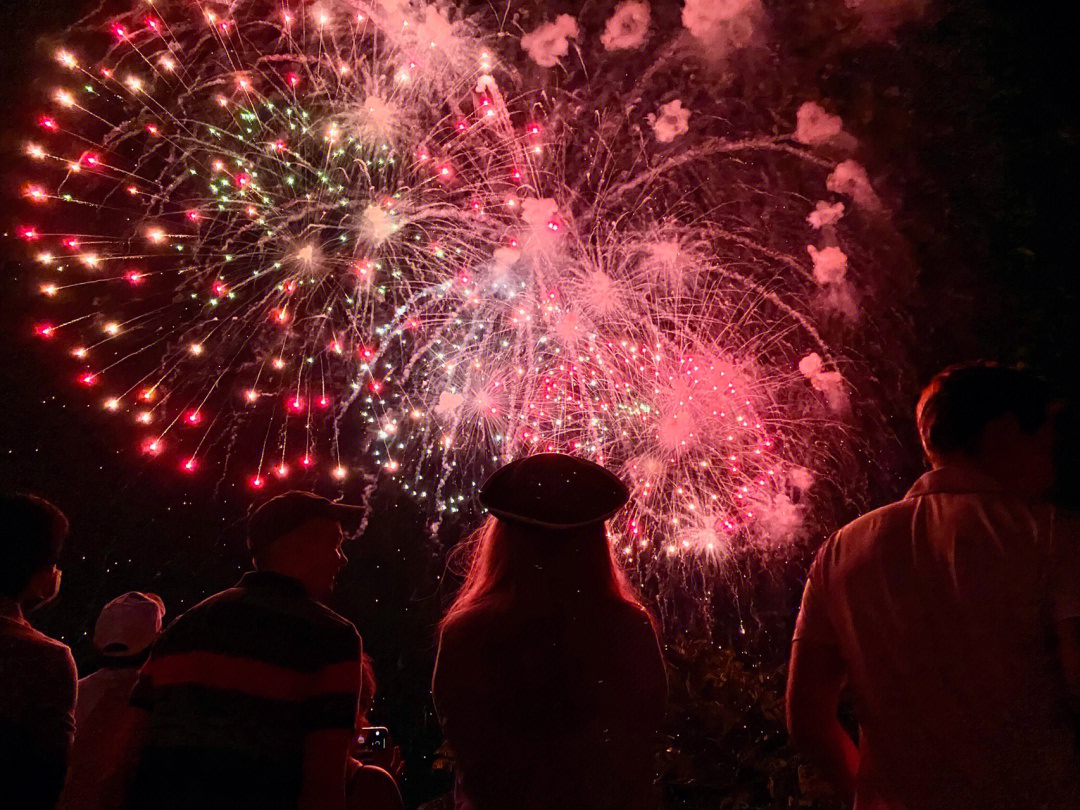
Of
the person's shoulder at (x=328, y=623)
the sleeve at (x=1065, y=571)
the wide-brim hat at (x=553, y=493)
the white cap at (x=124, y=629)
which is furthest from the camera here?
the white cap at (x=124, y=629)

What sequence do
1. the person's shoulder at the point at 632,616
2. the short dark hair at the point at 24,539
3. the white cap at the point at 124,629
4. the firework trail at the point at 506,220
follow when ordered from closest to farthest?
the person's shoulder at the point at 632,616 < the short dark hair at the point at 24,539 < the white cap at the point at 124,629 < the firework trail at the point at 506,220

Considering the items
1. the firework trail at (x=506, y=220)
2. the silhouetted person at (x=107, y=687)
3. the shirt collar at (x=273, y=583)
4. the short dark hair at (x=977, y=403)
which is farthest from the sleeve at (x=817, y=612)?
the firework trail at (x=506, y=220)

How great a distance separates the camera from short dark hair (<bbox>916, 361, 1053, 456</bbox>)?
217cm

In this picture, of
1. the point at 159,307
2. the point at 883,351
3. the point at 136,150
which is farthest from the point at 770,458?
the point at 159,307

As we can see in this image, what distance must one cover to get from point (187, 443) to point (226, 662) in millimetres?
20810

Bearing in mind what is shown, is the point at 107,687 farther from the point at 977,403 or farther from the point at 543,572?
the point at 977,403

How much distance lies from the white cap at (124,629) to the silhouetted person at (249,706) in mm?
1293

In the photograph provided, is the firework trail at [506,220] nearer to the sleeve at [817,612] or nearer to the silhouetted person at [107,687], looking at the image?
the silhouetted person at [107,687]

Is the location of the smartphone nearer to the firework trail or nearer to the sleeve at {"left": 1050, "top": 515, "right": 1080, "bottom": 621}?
the sleeve at {"left": 1050, "top": 515, "right": 1080, "bottom": 621}

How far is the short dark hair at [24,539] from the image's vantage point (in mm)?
2895

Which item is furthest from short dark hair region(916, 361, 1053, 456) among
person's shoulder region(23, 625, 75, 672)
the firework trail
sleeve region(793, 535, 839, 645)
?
the firework trail

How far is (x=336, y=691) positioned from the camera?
2.37 meters

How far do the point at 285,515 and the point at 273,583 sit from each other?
26 cm

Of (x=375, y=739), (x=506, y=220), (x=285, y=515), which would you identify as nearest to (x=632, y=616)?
(x=285, y=515)
